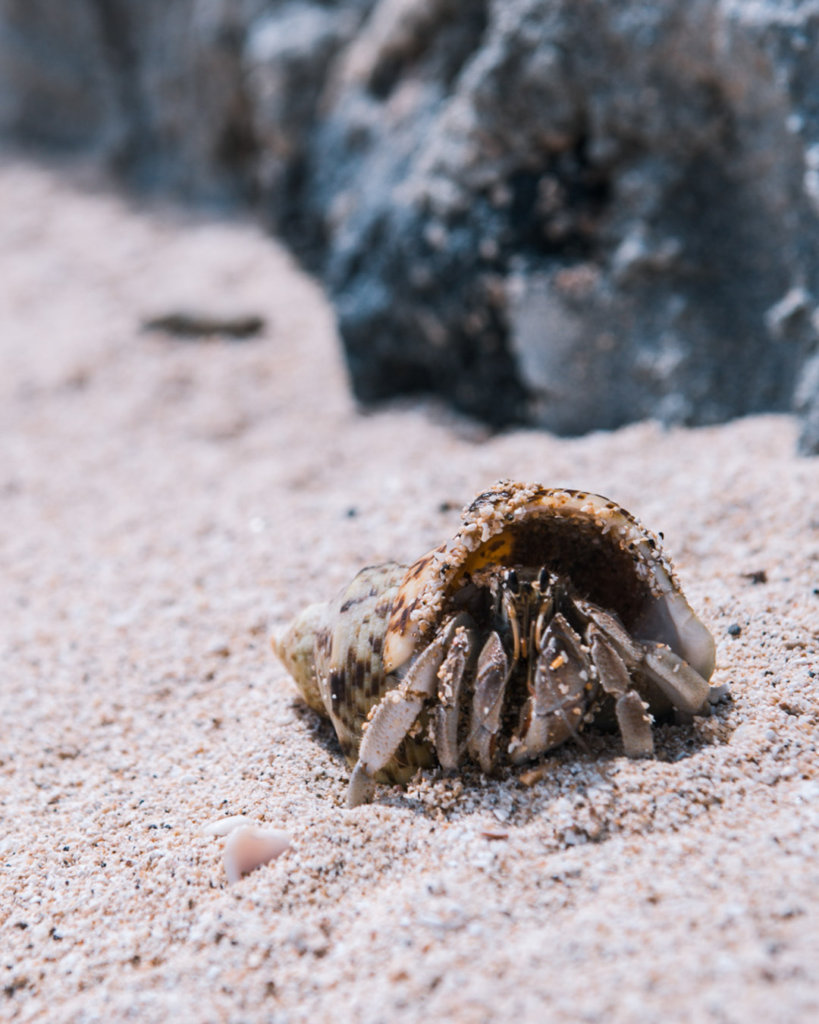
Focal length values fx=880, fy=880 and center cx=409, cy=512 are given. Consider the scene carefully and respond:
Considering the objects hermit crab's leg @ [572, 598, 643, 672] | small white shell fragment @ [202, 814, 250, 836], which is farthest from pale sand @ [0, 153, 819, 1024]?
hermit crab's leg @ [572, 598, 643, 672]

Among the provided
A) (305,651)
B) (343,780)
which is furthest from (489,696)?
(305,651)

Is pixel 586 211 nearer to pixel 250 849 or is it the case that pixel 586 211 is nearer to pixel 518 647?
pixel 518 647

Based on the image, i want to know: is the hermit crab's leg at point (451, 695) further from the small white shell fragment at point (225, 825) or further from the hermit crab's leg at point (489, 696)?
the small white shell fragment at point (225, 825)

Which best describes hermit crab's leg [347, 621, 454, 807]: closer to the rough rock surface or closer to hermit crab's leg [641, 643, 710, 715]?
hermit crab's leg [641, 643, 710, 715]

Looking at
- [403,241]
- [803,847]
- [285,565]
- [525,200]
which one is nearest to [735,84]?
[525,200]

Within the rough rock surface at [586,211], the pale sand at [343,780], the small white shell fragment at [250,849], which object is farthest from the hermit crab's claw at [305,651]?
the rough rock surface at [586,211]

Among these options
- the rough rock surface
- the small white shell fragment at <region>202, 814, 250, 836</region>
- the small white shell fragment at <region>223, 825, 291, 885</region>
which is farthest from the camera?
the rough rock surface
